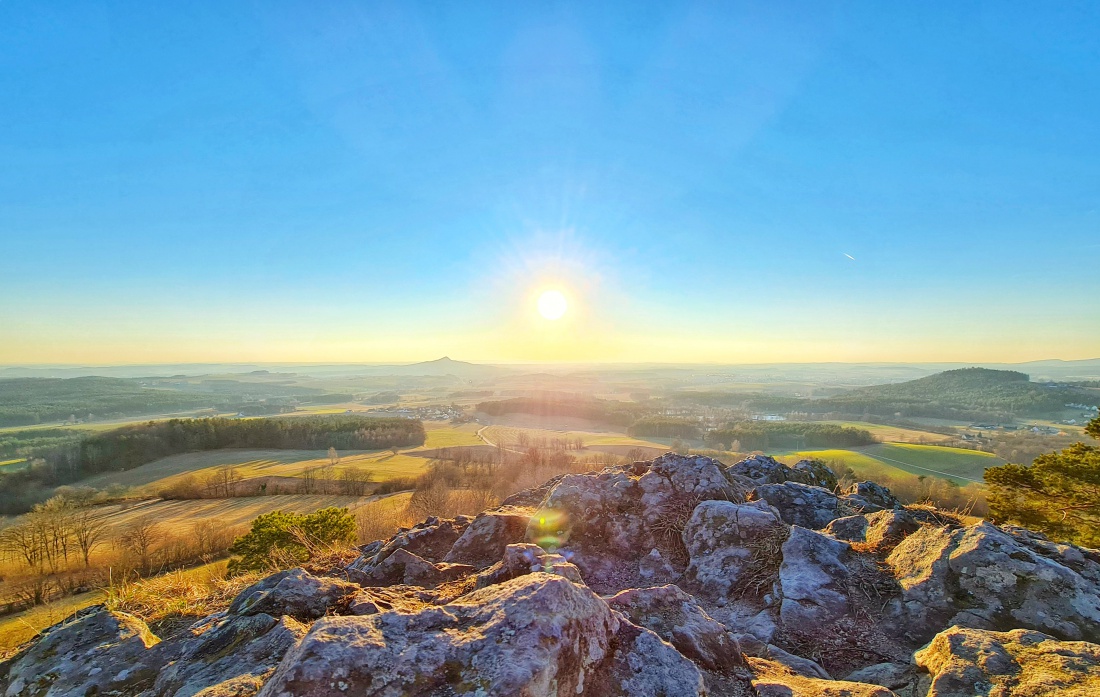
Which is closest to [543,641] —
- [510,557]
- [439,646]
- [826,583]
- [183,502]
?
[439,646]

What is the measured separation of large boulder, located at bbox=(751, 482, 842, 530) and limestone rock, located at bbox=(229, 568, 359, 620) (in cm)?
872

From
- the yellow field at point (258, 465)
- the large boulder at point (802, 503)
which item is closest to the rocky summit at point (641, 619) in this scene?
the large boulder at point (802, 503)

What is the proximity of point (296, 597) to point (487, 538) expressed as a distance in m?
3.74

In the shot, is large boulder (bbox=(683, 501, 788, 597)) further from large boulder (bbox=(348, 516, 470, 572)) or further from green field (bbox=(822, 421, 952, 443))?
green field (bbox=(822, 421, 952, 443))

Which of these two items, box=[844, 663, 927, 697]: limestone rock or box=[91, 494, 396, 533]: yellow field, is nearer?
box=[844, 663, 927, 697]: limestone rock

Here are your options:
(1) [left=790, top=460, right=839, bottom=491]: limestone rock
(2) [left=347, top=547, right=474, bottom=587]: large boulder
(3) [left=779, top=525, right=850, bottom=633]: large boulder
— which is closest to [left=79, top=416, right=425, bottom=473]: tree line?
(1) [left=790, top=460, right=839, bottom=491]: limestone rock

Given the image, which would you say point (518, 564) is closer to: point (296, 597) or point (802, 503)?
point (296, 597)

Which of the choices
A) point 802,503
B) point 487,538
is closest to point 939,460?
point 802,503

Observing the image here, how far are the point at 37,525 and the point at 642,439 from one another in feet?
323

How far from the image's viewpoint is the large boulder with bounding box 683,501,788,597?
653 cm

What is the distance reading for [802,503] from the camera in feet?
31.6

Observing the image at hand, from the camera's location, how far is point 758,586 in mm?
6188

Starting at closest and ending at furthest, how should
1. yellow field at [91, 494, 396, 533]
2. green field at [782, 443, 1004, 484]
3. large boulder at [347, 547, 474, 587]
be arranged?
large boulder at [347, 547, 474, 587] → yellow field at [91, 494, 396, 533] → green field at [782, 443, 1004, 484]

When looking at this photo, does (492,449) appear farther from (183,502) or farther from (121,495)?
(121,495)
